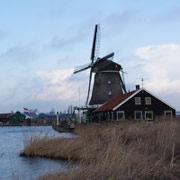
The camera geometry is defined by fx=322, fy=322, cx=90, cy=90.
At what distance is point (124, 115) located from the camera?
2753cm

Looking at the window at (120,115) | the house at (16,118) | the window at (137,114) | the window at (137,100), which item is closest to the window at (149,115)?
the window at (137,114)

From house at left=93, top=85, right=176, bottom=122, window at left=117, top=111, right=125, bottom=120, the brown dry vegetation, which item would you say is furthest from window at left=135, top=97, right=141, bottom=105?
the brown dry vegetation

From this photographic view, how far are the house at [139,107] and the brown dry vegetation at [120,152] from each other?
14517 mm

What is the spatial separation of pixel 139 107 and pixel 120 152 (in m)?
20.9

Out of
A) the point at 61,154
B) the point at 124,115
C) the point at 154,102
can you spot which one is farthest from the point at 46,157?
the point at 154,102

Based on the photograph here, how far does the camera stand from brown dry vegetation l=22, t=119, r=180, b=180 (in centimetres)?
593

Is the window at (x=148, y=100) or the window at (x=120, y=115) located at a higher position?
the window at (x=148, y=100)

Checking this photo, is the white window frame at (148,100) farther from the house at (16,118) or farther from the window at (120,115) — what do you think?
the house at (16,118)

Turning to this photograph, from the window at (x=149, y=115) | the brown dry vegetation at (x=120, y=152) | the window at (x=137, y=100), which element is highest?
the window at (x=137, y=100)

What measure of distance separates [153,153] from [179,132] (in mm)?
1731

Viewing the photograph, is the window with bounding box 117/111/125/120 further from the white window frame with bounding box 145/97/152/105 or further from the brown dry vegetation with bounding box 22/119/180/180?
the brown dry vegetation with bounding box 22/119/180/180

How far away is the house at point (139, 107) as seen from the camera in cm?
2744

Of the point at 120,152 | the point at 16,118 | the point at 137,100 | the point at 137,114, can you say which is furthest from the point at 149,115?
the point at 16,118

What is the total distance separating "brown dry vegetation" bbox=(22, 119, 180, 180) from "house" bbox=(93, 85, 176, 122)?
47.6ft
